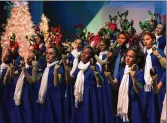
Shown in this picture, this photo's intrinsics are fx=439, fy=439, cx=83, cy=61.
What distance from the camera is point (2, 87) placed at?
227 inches

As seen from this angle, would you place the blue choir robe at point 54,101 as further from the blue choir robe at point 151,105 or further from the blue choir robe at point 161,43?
the blue choir robe at point 161,43

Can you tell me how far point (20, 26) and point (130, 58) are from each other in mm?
3564

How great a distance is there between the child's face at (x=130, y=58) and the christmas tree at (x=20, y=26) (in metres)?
3.27

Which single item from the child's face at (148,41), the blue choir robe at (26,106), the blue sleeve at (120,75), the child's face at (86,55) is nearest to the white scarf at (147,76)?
the child's face at (148,41)

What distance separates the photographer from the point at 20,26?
7.77 m

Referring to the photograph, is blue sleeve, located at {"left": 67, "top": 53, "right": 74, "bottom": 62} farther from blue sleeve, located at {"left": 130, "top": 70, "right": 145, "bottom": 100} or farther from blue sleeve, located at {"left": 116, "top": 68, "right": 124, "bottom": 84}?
blue sleeve, located at {"left": 130, "top": 70, "right": 145, "bottom": 100}

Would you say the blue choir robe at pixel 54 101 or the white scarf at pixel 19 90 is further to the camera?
the white scarf at pixel 19 90

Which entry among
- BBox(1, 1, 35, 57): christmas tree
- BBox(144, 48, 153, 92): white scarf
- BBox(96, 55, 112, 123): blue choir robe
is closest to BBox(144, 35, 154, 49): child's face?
BBox(144, 48, 153, 92): white scarf

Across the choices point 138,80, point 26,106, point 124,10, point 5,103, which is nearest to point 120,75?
point 138,80

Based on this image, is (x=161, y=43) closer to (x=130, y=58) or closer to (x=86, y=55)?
(x=130, y=58)

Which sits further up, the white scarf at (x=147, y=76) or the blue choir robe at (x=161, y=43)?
the blue choir robe at (x=161, y=43)

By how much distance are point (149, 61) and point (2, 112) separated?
7.11ft

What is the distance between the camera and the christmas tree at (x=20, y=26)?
25.1ft

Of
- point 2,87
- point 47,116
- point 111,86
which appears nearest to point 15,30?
point 2,87
